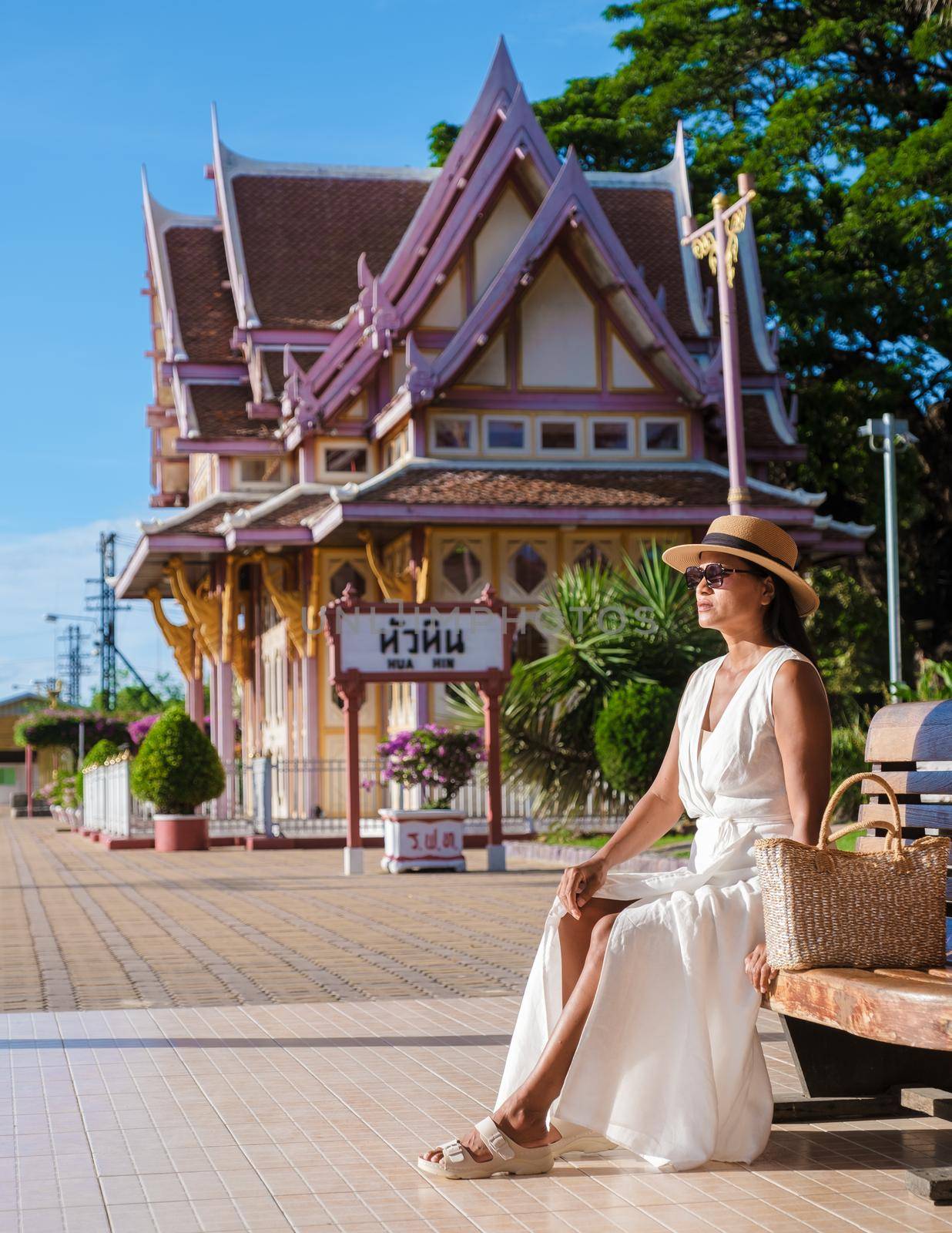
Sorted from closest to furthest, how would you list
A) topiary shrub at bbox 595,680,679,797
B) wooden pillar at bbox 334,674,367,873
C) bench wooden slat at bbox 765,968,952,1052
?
bench wooden slat at bbox 765,968,952,1052 → topiary shrub at bbox 595,680,679,797 → wooden pillar at bbox 334,674,367,873

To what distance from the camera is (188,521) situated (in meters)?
33.9

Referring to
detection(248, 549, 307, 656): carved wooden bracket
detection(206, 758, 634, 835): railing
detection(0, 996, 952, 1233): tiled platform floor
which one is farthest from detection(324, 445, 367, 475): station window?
detection(0, 996, 952, 1233): tiled platform floor

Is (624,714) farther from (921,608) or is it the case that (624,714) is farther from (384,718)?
(921,608)

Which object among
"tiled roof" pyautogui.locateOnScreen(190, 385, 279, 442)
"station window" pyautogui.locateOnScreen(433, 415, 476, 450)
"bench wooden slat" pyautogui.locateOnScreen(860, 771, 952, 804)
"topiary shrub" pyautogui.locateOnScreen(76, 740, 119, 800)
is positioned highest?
"tiled roof" pyautogui.locateOnScreen(190, 385, 279, 442)

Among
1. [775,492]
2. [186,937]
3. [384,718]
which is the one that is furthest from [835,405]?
[186,937]

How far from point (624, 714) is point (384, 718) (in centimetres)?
1217

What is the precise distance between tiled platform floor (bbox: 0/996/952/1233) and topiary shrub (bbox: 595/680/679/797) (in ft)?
40.2

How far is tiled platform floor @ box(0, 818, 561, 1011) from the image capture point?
10.1 meters

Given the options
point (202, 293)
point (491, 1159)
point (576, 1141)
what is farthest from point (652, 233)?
point (491, 1159)

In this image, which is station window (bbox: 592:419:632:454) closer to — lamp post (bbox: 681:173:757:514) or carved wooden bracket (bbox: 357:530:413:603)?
carved wooden bracket (bbox: 357:530:413:603)

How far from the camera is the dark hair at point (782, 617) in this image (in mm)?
6059

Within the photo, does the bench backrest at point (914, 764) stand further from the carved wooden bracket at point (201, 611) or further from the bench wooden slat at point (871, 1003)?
the carved wooden bracket at point (201, 611)

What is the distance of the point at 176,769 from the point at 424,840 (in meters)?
6.96

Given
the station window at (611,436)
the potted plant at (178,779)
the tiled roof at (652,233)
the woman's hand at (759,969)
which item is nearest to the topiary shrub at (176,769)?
the potted plant at (178,779)
